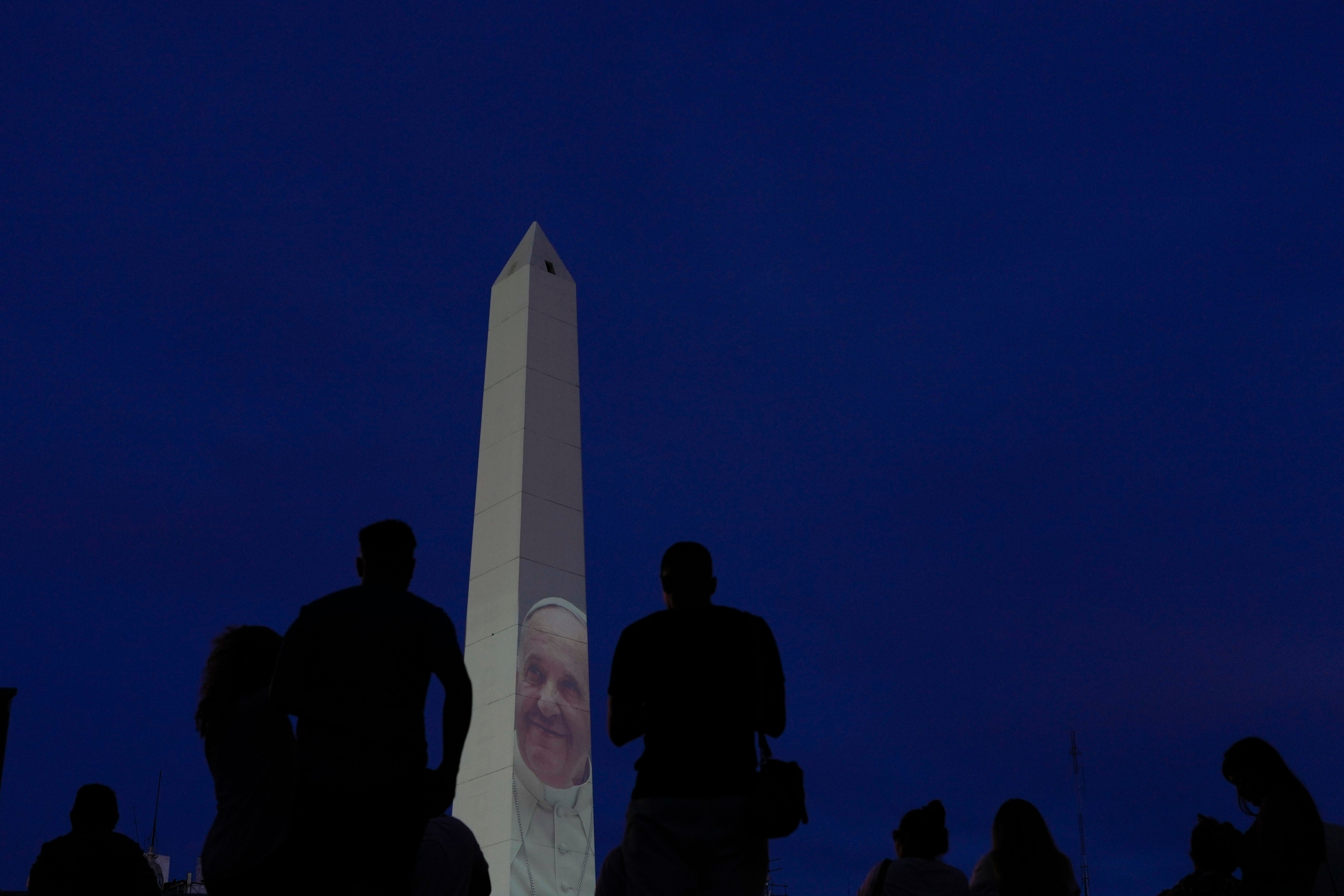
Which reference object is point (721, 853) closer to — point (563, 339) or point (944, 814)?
point (944, 814)

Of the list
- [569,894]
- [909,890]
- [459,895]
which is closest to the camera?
[459,895]

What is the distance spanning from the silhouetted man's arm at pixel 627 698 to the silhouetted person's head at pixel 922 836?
1.78 metres

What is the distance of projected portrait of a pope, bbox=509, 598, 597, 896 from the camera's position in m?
14.8

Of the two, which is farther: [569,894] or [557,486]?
[557,486]

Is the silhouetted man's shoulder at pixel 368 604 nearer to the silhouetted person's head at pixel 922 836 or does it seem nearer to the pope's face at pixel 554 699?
the silhouetted person's head at pixel 922 836

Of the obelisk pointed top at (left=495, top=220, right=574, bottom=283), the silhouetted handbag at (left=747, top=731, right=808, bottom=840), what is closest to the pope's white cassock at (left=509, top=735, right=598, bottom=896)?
the obelisk pointed top at (left=495, top=220, right=574, bottom=283)

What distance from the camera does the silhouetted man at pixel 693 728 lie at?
404 centimetres

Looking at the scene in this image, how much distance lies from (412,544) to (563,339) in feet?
44.0

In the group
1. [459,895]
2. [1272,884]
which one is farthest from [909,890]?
[459,895]

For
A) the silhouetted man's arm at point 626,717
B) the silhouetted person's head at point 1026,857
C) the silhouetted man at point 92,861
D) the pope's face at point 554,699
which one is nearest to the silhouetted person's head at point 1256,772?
the silhouetted person's head at point 1026,857

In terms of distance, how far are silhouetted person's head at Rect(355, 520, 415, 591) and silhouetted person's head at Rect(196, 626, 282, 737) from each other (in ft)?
1.35

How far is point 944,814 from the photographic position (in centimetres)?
556

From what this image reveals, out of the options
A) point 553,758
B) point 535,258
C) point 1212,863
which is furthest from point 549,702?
point 1212,863

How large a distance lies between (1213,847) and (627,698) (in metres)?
2.93
